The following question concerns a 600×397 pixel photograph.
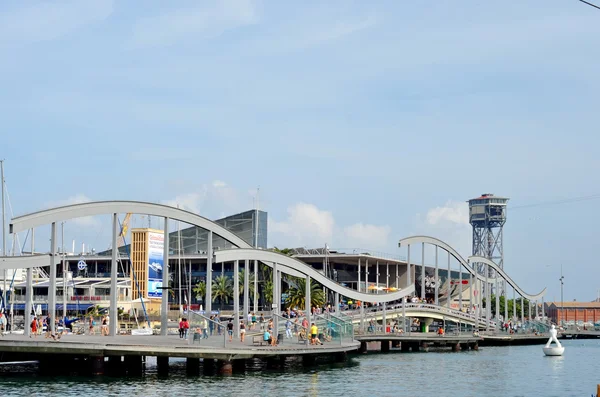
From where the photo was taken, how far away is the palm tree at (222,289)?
4760 inches

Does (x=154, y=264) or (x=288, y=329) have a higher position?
(x=154, y=264)

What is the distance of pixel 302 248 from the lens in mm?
144625

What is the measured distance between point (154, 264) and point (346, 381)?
223 feet

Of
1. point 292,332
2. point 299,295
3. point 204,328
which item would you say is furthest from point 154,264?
point 204,328

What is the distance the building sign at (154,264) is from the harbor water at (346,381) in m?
49.1

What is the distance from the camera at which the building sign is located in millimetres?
111250

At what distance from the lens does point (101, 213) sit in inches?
1965

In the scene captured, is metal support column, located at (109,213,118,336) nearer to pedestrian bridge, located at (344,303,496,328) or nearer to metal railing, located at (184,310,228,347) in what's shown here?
metal railing, located at (184,310,228,347)

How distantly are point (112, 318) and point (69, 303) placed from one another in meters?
57.6

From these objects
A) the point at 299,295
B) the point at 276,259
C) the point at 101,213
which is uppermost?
the point at 101,213

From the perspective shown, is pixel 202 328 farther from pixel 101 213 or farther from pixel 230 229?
pixel 230 229

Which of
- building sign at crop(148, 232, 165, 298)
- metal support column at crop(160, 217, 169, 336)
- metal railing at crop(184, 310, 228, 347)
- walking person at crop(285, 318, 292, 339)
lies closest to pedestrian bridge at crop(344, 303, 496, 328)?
walking person at crop(285, 318, 292, 339)

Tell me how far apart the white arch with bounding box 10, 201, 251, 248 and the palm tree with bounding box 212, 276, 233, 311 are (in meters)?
63.1

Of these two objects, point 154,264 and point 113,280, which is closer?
point 113,280
